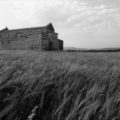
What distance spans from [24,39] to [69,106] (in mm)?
A: 40062

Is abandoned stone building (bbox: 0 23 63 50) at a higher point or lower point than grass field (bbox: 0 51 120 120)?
higher

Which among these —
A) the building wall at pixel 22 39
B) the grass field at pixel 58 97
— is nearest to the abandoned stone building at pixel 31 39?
the building wall at pixel 22 39

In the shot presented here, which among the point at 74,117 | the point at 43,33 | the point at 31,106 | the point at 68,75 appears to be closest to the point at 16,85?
the point at 31,106

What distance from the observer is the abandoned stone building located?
38.2m

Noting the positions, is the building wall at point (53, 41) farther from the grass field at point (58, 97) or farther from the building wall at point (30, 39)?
the grass field at point (58, 97)

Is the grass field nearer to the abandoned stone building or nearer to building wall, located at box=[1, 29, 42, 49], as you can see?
the abandoned stone building

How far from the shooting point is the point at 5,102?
1.82m

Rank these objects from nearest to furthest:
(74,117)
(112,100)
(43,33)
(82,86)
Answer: (74,117) < (112,100) < (82,86) < (43,33)

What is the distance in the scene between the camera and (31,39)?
3912 centimetres

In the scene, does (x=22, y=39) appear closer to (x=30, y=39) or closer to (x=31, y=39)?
(x=30, y=39)

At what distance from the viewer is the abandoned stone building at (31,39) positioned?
125 ft

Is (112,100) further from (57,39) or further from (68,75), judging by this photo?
(57,39)

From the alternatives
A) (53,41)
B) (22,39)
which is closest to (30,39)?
(22,39)

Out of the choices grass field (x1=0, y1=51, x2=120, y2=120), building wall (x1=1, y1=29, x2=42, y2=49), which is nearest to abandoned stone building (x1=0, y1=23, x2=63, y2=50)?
building wall (x1=1, y1=29, x2=42, y2=49)
